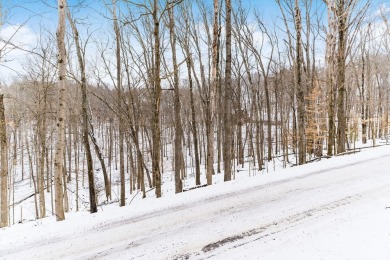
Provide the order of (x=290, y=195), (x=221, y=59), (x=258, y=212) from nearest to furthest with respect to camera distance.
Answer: (x=258, y=212), (x=290, y=195), (x=221, y=59)

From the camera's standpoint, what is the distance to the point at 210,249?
3535 millimetres

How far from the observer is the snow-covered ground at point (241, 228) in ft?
11.0

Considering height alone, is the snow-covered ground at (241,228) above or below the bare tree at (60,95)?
below

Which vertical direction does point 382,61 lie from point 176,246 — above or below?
above

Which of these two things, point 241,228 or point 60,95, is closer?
point 241,228

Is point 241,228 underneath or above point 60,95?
underneath

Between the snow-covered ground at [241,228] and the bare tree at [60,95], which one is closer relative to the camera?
the snow-covered ground at [241,228]

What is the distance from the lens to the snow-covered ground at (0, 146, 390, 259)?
3365mm

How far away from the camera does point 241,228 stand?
4.10 m

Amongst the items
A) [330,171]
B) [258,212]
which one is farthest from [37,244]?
[330,171]

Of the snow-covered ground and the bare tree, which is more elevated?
the bare tree

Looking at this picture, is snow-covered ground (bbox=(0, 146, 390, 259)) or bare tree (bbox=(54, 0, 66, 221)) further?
bare tree (bbox=(54, 0, 66, 221))

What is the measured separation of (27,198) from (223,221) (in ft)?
102

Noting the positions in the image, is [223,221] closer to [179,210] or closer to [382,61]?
[179,210]
